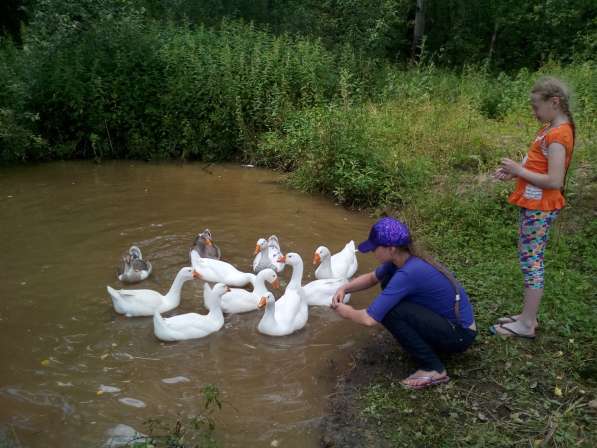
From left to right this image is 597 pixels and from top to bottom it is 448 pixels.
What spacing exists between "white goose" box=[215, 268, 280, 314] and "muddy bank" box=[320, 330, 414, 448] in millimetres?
1288

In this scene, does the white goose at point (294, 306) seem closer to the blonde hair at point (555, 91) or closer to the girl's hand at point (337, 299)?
the girl's hand at point (337, 299)

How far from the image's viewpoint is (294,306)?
532 centimetres

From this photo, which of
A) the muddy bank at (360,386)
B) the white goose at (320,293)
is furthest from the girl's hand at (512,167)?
the white goose at (320,293)

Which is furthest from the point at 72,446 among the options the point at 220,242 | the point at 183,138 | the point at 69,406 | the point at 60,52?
the point at 60,52

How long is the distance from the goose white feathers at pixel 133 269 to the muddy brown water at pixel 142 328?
127 millimetres

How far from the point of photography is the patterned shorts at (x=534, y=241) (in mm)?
4230

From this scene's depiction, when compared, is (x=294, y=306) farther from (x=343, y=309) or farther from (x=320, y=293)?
(x=343, y=309)

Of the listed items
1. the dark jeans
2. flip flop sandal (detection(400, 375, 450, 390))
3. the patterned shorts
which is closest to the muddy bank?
flip flop sandal (detection(400, 375, 450, 390))

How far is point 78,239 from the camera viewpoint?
7.00 m

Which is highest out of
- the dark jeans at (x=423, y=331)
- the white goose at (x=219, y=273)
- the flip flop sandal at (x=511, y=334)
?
the dark jeans at (x=423, y=331)

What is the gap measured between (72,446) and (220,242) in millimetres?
3746

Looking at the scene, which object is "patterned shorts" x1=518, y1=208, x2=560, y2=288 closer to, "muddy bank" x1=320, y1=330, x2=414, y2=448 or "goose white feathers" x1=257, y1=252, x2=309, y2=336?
"muddy bank" x1=320, y1=330, x2=414, y2=448

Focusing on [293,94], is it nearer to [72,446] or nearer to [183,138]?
[183,138]

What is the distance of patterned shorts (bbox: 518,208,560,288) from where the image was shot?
4.23 metres
